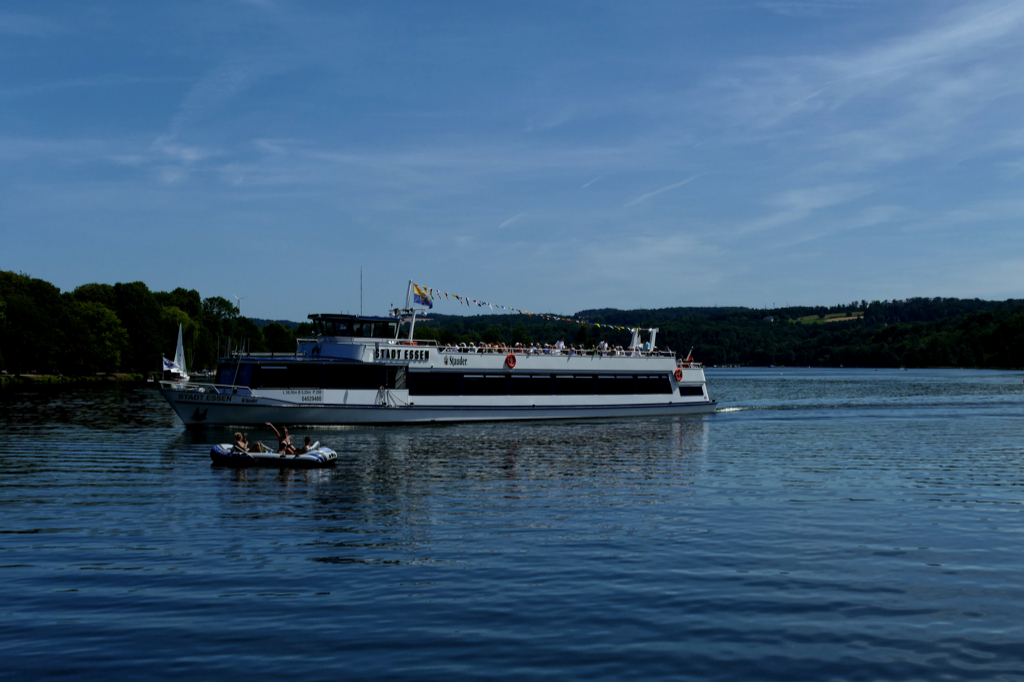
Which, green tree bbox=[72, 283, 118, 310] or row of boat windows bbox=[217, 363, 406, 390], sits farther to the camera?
green tree bbox=[72, 283, 118, 310]

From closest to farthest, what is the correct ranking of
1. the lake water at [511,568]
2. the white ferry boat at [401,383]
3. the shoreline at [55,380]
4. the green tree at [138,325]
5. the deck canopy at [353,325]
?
the lake water at [511,568] → the white ferry boat at [401,383] → the deck canopy at [353,325] → the shoreline at [55,380] → the green tree at [138,325]

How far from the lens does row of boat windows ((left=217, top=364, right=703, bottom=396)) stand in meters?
50.5

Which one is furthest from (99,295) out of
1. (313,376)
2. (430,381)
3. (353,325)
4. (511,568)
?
(511,568)

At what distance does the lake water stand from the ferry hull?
33.4 ft

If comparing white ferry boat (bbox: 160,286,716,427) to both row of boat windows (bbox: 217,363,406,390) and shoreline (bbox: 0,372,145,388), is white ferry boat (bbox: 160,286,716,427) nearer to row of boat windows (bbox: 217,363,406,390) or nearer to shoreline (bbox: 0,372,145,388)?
row of boat windows (bbox: 217,363,406,390)

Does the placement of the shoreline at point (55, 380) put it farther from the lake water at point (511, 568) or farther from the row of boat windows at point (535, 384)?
the lake water at point (511, 568)

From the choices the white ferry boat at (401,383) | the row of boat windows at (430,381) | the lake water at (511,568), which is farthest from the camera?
the row of boat windows at (430,381)

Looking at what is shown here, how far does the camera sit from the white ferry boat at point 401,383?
50094mm

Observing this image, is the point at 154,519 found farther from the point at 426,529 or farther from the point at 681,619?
the point at 681,619

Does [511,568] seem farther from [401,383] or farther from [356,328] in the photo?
[356,328]

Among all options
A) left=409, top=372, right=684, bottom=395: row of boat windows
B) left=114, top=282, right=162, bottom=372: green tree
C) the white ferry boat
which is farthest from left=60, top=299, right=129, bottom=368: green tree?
left=409, top=372, right=684, bottom=395: row of boat windows

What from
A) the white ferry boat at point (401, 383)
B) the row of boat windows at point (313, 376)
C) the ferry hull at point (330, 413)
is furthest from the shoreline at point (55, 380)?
the white ferry boat at point (401, 383)

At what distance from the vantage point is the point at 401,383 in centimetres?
5397

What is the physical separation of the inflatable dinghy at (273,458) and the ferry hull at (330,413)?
44.5ft
